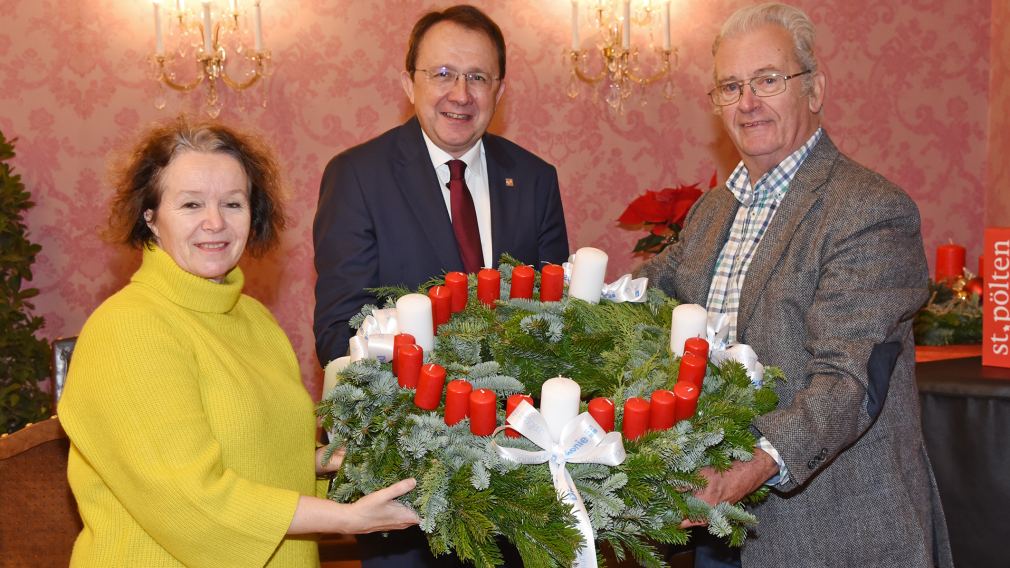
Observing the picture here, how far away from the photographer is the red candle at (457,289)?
187cm

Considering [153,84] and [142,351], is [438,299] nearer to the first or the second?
[142,351]

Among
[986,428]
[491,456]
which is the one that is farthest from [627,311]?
[986,428]

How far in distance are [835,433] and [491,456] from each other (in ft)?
2.43

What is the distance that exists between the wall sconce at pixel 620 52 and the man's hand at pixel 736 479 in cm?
291

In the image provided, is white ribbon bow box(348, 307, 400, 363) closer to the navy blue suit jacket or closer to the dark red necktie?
the navy blue suit jacket

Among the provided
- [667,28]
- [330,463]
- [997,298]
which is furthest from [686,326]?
[667,28]

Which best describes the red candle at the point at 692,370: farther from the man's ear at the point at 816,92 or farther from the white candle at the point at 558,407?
the man's ear at the point at 816,92

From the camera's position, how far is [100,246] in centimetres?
415

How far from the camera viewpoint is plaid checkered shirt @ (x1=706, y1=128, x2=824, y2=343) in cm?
205

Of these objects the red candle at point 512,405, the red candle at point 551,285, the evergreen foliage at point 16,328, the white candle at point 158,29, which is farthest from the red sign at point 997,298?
the evergreen foliage at point 16,328

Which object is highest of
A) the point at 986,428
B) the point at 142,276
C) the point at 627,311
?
the point at 142,276

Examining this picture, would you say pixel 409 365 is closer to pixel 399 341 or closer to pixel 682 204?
pixel 399 341

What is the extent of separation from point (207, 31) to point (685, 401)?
10.3ft

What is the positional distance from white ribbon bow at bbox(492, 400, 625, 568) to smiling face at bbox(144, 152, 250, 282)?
0.76 m
